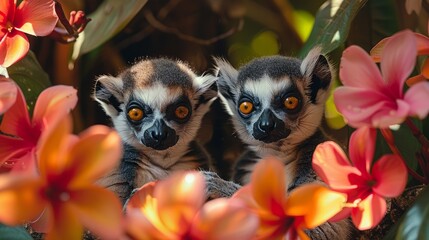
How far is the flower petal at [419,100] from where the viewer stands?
758 mm

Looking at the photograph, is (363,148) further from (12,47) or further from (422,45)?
(12,47)

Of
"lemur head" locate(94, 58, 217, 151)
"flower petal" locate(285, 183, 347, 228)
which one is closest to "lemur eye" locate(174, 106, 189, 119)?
"lemur head" locate(94, 58, 217, 151)

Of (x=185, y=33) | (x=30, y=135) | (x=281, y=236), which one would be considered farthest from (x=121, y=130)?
(x=281, y=236)

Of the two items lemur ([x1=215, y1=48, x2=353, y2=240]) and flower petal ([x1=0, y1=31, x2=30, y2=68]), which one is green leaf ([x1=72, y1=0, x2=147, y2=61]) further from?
flower petal ([x1=0, y1=31, x2=30, y2=68])

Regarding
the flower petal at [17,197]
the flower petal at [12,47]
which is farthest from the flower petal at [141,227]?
the flower petal at [12,47]

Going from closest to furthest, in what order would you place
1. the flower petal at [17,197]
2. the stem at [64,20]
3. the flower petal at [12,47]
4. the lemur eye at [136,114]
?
the flower petal at [17,197] → the flower petal at [12,47] → the stem at [64,20] → the lemur eye at [136,114]

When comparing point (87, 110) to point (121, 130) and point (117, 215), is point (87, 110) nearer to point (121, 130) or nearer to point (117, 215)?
point (121, 130)

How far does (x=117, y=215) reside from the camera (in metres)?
0.69

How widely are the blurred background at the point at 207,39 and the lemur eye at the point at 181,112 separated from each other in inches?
9.2

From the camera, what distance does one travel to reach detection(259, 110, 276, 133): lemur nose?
5.05 ft

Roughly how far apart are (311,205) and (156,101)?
2.97 feet

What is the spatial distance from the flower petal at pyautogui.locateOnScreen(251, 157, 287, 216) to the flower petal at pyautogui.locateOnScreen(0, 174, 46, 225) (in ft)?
0.76

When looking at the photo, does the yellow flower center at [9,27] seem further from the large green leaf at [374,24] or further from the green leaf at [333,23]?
the large green leaf at [374,24]

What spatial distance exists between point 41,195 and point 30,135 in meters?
0.21
